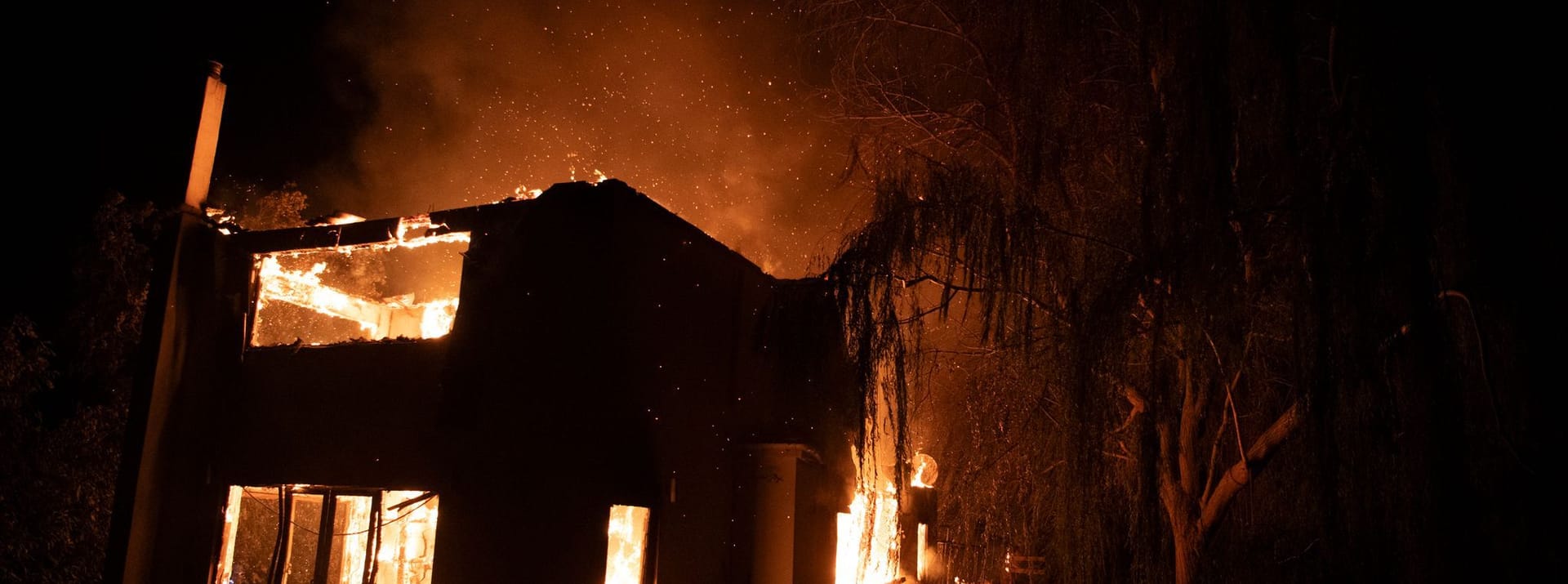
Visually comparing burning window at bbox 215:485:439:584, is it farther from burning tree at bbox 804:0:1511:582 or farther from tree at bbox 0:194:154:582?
tree at bbox 0:194:154:582

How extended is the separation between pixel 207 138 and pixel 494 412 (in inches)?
202

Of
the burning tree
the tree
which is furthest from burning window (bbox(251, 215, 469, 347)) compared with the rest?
the tree

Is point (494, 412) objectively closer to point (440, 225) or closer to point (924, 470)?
point (440, 225)

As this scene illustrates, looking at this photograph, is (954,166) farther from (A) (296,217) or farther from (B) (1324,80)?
(A) (296,217)

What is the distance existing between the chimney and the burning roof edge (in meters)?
0.58

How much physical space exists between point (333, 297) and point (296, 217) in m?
8.89

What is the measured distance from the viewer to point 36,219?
55.2 feet

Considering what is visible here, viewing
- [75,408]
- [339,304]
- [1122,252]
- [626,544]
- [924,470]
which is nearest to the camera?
[1122,252]

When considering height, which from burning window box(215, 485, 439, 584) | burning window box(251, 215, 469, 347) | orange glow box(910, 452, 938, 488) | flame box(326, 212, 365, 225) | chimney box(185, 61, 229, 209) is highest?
chimney box(185, 61, 229, 209)

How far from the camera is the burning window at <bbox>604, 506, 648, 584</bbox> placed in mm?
8462

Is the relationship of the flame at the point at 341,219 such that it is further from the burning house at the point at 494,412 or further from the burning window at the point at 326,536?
the burning window at the point at 326,536

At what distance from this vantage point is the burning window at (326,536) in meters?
8.65

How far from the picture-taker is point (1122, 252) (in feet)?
21.5

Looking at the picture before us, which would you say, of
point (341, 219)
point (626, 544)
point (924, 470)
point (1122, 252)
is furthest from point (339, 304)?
point (1122, 252)
